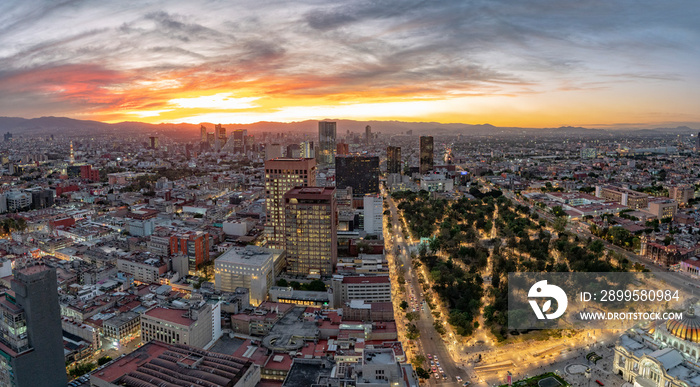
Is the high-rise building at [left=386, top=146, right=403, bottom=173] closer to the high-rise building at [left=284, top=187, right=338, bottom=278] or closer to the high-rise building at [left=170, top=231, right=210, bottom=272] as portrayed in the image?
the high-rise building at [left=284, top=187, right=338, bottom=278]

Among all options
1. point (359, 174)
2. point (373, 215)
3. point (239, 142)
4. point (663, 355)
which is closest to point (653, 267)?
point (663, 355)

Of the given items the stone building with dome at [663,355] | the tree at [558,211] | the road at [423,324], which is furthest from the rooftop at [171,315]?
the tree at [558,211]

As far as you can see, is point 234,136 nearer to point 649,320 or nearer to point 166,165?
point 166,165

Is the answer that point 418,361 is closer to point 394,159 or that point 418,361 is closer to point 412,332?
point 412,332

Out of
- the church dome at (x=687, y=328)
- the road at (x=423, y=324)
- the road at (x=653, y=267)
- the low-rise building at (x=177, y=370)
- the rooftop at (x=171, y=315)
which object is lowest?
the road at (x=423, y=324)

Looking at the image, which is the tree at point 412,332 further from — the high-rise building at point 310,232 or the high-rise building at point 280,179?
the high-rise building at point 280,179

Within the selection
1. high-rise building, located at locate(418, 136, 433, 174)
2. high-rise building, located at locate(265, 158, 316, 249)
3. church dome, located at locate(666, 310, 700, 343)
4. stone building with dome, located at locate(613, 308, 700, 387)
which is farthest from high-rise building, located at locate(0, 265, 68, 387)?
high-rise building, located at locate(418, 136, 433, 174)
